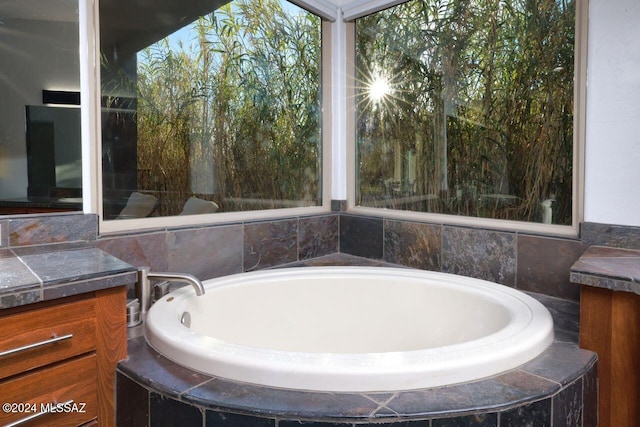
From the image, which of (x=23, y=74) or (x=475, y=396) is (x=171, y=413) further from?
(x=23, y=74)

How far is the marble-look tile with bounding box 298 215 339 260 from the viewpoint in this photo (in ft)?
8.87

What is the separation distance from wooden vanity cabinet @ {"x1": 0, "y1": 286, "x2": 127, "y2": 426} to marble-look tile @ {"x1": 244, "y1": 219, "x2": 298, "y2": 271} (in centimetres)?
107

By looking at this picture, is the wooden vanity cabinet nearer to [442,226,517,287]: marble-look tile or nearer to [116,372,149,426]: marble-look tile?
[116,372,149,426]: marble-look tile

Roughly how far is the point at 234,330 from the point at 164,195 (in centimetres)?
69

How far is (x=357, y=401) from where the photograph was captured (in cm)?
107

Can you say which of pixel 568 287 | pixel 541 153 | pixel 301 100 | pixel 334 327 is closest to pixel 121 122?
pixel 301 100

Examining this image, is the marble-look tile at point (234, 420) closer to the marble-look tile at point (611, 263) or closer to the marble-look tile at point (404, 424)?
the marble-look tile at point (404, 424)

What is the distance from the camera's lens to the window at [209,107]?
196cm

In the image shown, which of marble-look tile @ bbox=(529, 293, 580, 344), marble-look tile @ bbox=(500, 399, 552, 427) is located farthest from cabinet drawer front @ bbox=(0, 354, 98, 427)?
marble-look tile @ bbox=(529, 293, 580, 344)

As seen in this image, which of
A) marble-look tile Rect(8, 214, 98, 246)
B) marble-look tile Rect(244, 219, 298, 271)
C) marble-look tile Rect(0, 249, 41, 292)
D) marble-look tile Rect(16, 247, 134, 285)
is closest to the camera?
marble-look tile Rect(0, 249, 41, 292)

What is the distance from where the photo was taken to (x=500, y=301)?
1.79 meters

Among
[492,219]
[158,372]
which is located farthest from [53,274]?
[492,219]

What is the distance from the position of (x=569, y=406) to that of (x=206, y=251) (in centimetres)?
159

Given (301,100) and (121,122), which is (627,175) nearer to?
(301,100)
